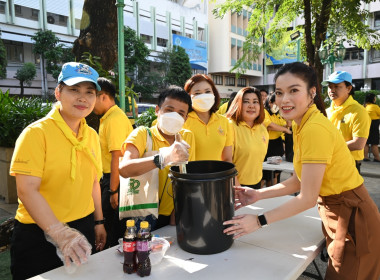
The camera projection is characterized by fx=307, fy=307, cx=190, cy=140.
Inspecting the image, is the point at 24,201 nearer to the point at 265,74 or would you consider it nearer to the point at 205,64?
the point at 205,64

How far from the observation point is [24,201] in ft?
4.49

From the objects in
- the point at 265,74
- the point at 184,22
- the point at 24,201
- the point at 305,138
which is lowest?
the point at 24,201

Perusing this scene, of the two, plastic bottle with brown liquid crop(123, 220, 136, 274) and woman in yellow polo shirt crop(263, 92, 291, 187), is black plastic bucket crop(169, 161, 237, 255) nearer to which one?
plastic bottle with brown liquid crop(123, 220, 136, 274)

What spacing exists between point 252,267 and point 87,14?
4.15 m

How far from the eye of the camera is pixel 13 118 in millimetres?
4562

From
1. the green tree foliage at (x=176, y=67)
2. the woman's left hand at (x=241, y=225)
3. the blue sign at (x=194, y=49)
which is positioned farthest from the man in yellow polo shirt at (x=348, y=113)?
the blue sign at (x=194, y=49)

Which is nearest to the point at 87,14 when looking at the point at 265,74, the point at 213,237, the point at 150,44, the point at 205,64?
the point at 213,237

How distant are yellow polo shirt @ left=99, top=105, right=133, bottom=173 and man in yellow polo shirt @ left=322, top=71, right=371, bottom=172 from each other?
2500 mm

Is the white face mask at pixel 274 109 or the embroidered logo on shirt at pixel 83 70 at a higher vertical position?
the embroidered logo on shirt at pixel 83 70

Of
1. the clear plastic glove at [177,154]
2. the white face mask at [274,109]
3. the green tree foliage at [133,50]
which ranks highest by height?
the green tree foliage at [133,50]

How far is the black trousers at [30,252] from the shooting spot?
152 cm

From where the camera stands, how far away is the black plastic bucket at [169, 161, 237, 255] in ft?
4.53

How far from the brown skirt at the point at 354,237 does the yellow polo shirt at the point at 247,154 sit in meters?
1.48

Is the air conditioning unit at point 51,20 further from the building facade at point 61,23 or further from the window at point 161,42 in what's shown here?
the window at point 161,42
